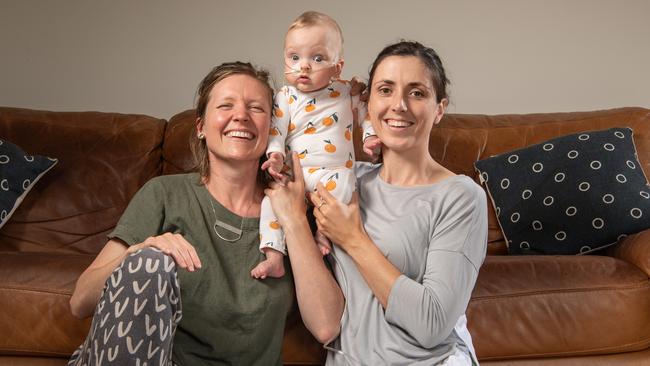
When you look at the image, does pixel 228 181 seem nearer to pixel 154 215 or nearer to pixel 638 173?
pixel 154 215

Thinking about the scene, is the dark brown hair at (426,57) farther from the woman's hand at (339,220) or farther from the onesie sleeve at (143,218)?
the onesie sleeve at (143,218)

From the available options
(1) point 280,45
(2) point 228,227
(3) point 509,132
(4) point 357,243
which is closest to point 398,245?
(4) point 357,243

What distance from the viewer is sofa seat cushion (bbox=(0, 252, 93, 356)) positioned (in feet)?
6.49

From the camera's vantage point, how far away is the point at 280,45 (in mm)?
3486

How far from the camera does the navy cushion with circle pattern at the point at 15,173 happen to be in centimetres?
258

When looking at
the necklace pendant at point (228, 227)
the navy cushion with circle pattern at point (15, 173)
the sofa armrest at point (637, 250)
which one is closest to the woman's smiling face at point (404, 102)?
the necklace pendant at point (228, 227)

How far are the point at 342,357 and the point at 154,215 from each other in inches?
23.2

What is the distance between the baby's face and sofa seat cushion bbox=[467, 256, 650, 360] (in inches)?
31.3

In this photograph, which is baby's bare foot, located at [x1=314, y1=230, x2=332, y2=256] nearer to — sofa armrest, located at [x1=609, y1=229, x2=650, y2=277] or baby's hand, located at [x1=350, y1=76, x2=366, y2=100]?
baby's hand, located at [x1=350, y1=76, x2=366, y2=100]

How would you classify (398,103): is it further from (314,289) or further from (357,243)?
(314,289)

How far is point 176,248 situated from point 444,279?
1.99ft

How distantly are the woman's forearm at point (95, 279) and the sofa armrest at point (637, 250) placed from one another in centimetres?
159

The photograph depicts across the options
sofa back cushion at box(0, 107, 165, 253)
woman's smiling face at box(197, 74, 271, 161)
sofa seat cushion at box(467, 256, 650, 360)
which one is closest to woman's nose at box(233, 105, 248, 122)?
woman's smiling face at box(197, 74, 271, 161)

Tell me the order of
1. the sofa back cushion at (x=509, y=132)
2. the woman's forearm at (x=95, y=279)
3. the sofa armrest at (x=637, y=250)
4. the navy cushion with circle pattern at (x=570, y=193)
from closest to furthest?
the woman's forearm at (x=95, y=279), the sofa armrest at (x=637, y=250), the navy cushion with circle pattern at (x=570, y=193), the sofa back cushion at (x=509, y=132)
